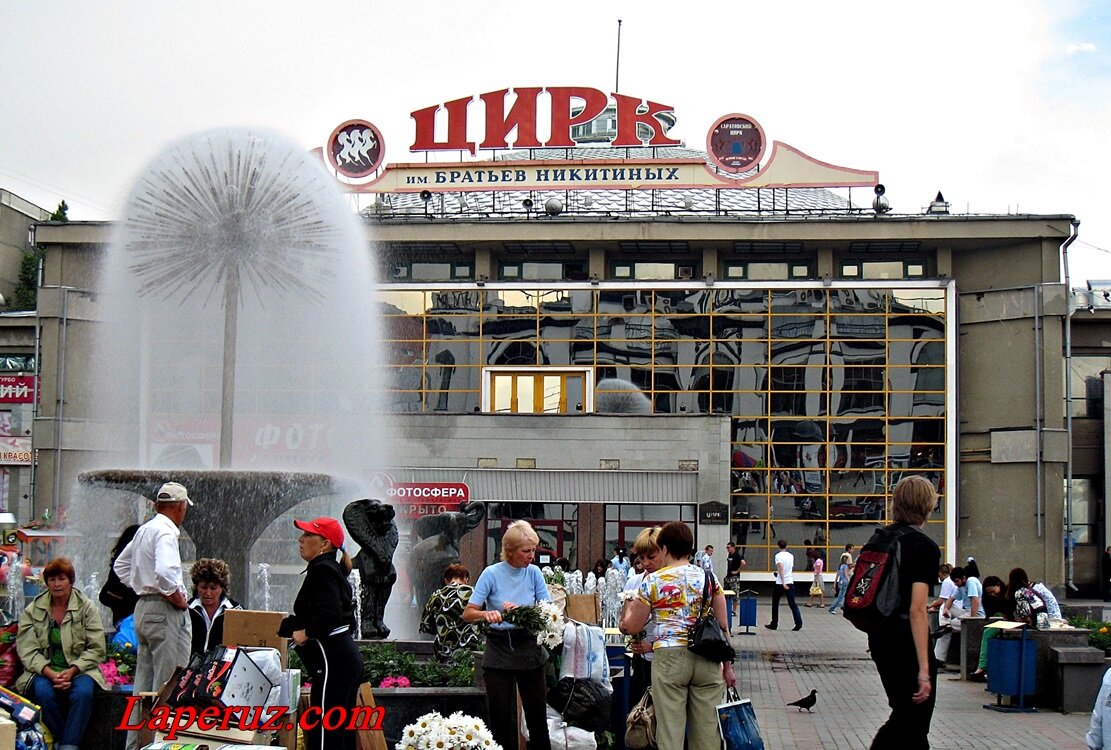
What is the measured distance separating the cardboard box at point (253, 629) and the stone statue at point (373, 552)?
4.89m

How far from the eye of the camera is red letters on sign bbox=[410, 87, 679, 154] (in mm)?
49281

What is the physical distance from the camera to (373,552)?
45.7 feet

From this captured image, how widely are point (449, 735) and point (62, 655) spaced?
2.88m

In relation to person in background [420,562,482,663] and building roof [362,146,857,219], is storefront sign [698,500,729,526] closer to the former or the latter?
building roof [362,146,857,219]

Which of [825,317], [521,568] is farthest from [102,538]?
[825,317]

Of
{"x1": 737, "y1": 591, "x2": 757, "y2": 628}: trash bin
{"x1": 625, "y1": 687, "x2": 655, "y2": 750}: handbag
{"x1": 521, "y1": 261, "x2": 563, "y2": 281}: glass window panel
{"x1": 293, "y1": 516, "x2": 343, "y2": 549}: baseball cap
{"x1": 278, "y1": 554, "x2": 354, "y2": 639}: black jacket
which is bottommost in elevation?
{"x1": 737, "y1": 591, "x2": 757, "y2": 628}: trash bin

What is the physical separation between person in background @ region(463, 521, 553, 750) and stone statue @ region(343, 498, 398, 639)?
523 cm

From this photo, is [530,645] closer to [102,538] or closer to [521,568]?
[521,568]

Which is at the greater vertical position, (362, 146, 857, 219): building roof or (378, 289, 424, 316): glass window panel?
(362, 146, 857, 219): building roof

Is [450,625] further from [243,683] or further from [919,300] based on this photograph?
[919,300]

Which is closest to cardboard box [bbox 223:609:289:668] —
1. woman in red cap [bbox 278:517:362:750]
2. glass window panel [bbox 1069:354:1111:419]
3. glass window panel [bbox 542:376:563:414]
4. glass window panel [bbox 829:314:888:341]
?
woman in red cap [bbox 278:517:362:750]

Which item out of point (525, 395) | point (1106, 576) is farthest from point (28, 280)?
point (1106, 576)

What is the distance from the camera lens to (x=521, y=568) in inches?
351

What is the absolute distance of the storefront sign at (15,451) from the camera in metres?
52.9
